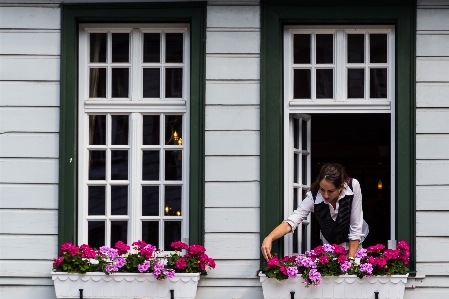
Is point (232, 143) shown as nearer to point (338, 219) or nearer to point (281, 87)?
point (281, 87)

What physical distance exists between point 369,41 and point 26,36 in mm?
2993

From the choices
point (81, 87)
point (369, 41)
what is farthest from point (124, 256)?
point (369, 41)

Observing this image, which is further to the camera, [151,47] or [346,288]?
[151,47]

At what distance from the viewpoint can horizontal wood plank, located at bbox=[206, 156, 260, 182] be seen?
8.83 metres

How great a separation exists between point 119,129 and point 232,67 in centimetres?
115

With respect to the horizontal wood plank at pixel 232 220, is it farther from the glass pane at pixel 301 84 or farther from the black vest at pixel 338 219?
the glass pane at pixel 301 84

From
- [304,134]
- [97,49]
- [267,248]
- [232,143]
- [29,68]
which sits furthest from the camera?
[304,134]

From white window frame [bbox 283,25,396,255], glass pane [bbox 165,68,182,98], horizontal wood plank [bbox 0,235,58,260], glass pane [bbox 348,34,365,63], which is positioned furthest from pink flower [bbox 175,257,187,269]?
glass pane [bbox 348,34,365,63]

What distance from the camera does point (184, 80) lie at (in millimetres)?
9070

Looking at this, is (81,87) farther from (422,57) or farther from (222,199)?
(422,57)

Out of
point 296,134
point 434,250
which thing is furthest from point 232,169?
point 434,250

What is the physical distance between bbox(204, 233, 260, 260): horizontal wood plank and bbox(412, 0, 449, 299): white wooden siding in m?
1.36

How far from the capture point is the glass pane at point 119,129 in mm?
9117

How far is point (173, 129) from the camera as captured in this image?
909cm
